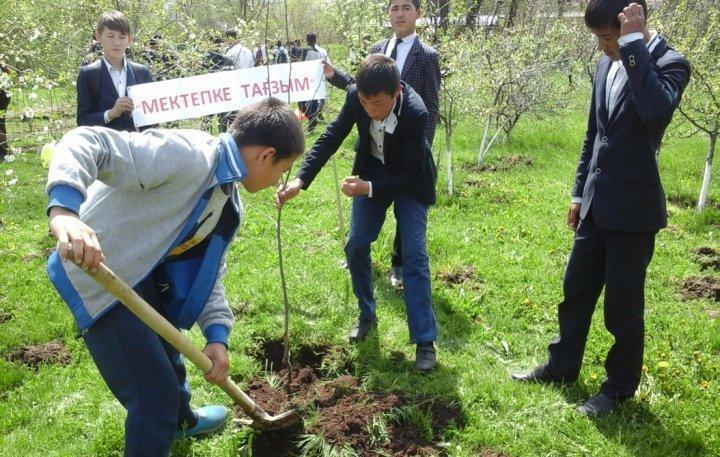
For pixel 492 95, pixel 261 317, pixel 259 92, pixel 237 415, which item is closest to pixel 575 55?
pixel 492 95

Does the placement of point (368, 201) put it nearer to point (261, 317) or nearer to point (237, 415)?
point (261, 317)

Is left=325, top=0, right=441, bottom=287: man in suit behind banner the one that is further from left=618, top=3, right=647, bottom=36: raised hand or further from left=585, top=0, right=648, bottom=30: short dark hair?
left=618, top=3, right=647, bottom=36: raised hand

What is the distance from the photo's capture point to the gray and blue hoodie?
191 centimetres

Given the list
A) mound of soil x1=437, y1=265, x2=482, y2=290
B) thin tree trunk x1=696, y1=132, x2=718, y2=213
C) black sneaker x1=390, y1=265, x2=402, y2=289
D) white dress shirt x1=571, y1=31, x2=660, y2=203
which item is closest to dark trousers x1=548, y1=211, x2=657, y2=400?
white dress shirt x1=571, y1=31, x2=660, y2=203

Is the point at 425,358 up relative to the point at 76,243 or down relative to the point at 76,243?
down

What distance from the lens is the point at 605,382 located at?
3299mm

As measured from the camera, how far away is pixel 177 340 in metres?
2.11

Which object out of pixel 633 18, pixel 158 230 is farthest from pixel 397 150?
pixel 158 230

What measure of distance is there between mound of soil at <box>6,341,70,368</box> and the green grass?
2.8 inches

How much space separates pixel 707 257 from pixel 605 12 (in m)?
3.56

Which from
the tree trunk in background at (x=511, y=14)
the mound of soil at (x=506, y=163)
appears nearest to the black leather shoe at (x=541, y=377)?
the mound of soil at (x=506, y=163)

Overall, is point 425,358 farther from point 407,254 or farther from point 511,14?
point 511,14

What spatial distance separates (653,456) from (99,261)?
2.72 m

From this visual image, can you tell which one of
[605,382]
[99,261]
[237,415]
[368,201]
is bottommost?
[237,415]
